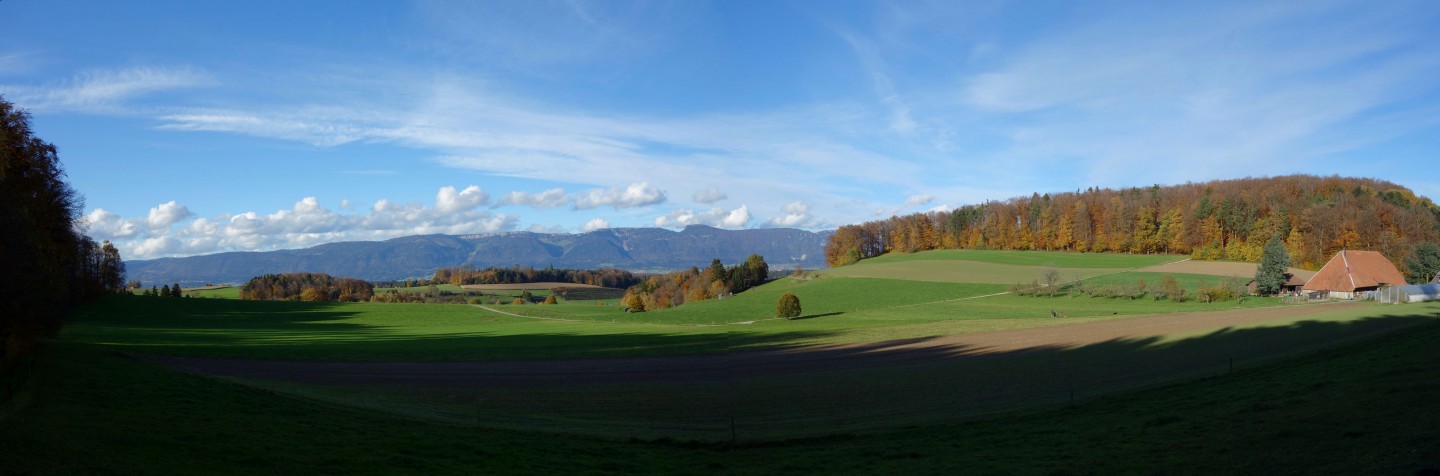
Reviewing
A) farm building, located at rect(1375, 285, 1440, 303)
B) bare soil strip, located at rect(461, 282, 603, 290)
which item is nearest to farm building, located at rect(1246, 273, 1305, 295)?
farm building, located at rect(1375, 285, 1440, 303)

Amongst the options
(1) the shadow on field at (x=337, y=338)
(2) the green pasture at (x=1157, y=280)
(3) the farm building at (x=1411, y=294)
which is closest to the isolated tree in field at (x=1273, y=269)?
(2) the green pasture at (x=1157, y=280)

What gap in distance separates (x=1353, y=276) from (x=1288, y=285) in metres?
5.95

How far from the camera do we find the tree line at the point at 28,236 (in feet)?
70.3

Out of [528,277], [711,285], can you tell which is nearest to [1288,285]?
[711,285]

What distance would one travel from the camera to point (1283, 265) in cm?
7100

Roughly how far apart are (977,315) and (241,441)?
63.0 meters

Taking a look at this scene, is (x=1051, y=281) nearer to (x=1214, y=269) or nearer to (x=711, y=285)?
(x=1214, y=269)

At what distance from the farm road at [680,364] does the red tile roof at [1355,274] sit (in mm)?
30775

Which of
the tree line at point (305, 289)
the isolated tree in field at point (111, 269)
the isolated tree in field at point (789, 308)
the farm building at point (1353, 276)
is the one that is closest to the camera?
the farm building at point (1353, 276)

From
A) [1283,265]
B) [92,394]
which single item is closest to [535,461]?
[92,394]

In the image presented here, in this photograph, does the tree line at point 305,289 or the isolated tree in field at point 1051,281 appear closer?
the isolated tree in field at point 1051,281

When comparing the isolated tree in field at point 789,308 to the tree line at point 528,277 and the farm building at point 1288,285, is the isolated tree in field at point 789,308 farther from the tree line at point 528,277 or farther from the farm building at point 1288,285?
the tree line at point 528,277

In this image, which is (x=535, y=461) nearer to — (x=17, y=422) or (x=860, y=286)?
(x=17, y=422)

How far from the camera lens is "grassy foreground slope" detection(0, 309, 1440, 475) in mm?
11656
